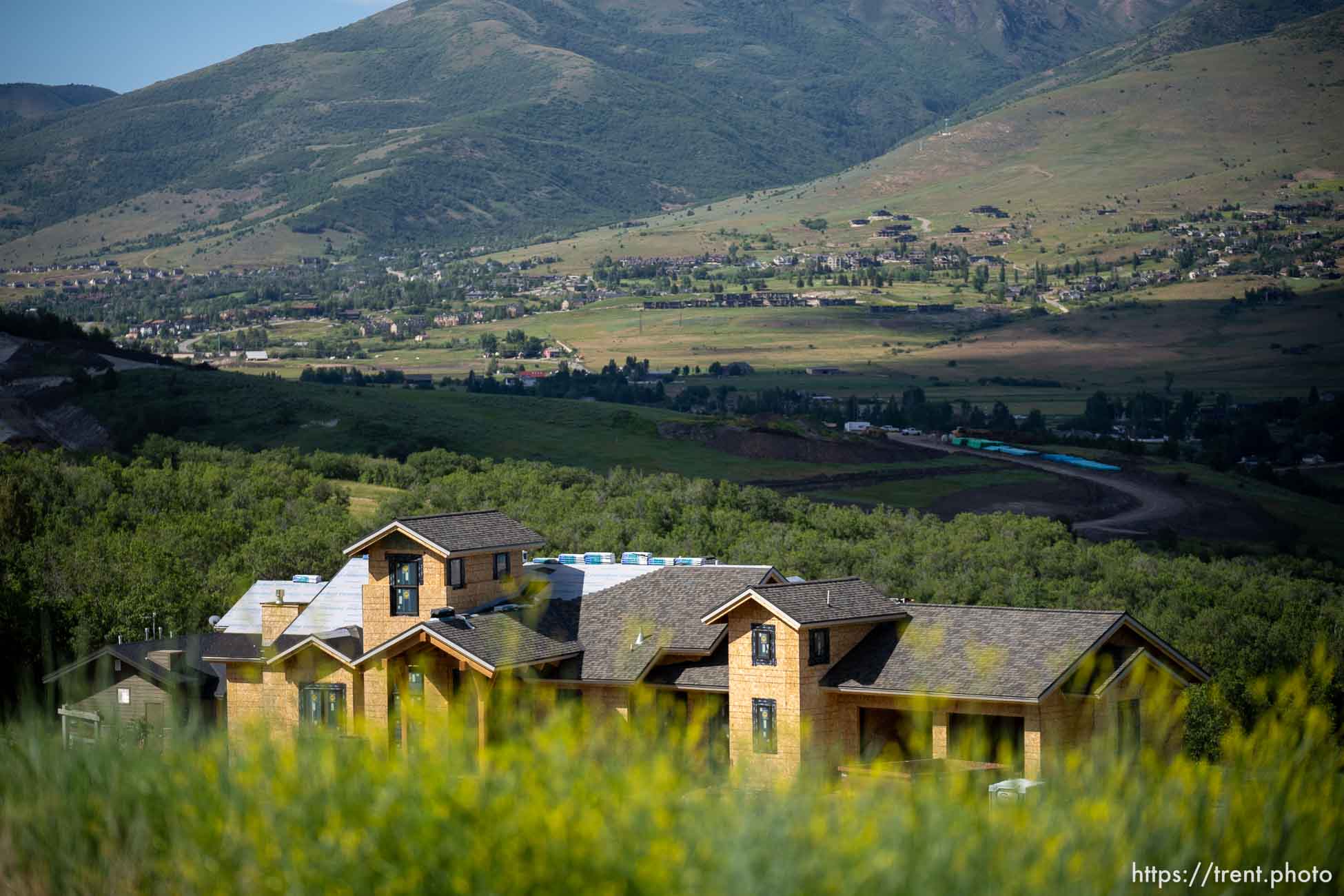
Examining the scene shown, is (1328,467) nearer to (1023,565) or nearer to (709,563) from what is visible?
(1023,565)

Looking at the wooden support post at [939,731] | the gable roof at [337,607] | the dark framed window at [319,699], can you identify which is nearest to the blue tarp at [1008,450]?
the gable roof at [337,607]

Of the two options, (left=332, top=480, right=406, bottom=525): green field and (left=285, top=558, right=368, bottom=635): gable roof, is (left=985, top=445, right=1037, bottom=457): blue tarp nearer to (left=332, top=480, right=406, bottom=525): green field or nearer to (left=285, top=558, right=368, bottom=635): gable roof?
(left=332, top=480, right=406, bottom=525): green field

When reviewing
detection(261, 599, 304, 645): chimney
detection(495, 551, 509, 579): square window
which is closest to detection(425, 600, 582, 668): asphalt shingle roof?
detection(495, 551, 509, 579): square window

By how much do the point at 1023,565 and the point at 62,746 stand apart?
55384mm

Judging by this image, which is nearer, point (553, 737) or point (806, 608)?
point (553, 737)

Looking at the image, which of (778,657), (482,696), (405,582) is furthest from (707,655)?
(405,582)

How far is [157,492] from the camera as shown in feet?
240

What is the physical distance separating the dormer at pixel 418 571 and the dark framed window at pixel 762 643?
6737 mm

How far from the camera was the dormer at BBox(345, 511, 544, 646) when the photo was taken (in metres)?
33.4

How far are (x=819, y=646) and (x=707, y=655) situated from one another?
8.10ft

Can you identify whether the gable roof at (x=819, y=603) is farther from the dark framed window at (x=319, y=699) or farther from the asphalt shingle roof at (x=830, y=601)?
the dark framed window at (x=319, y=699)

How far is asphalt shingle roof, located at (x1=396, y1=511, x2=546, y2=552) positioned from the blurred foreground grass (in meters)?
22.8

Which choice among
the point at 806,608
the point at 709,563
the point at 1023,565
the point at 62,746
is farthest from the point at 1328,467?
the point at 62,746

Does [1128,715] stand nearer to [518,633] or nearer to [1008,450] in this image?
[518,633]
